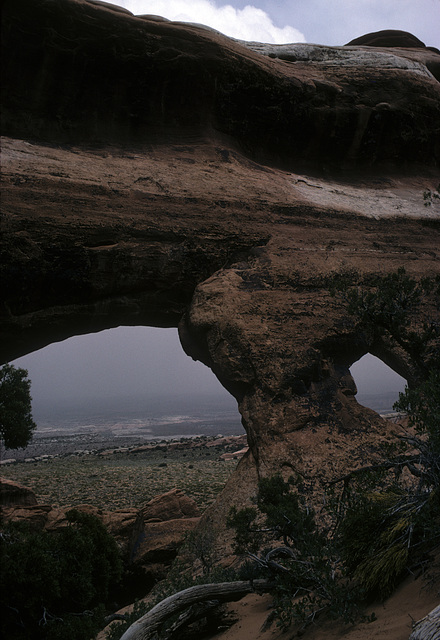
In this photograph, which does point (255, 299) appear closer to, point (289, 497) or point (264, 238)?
point (264, 238)

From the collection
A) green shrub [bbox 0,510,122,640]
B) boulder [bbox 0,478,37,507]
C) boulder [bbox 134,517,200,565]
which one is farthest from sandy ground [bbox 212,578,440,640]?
boulder [bbox 0,478,37,507]

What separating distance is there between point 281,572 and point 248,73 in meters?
12.0

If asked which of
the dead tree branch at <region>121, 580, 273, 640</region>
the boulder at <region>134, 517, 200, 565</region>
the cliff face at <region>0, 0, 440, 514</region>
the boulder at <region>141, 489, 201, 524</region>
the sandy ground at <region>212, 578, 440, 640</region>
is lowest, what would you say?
the boulder at <region>134, 517, 200, 565</region>

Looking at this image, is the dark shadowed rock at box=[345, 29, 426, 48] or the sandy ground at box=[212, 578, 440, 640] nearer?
the sandy ground at box=[212, 578, 440, 640]

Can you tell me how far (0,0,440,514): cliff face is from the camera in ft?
29.6

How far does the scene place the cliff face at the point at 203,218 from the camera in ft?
29.6

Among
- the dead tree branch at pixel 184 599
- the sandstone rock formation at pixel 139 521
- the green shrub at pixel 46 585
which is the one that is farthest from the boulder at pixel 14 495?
the dead tree branch at pixel 184 599

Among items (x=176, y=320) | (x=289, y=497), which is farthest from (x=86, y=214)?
(x=289, y=497)

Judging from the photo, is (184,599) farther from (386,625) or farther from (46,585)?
(386,625)

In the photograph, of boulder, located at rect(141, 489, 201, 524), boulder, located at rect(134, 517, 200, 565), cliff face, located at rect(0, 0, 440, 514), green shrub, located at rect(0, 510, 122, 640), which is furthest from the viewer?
boulder, located at rect(141, 489, 201, 524)

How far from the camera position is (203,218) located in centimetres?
1058

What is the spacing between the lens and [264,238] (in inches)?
431

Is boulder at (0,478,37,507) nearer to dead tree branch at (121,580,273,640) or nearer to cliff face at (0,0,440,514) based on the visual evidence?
cliff face at (0,0,440,514)

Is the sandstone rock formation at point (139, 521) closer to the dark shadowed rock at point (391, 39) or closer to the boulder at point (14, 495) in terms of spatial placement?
the boulder at point (14, 495)
